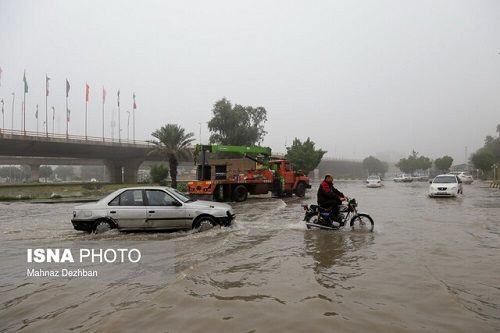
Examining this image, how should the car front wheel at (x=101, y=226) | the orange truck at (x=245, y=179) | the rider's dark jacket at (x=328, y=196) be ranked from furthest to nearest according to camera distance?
the orange truck at (x=245, y=179) → the rider's dark jacket at (x=328, y=196) → the car front wheel at (x=101, y=226)

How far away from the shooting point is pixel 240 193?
23438mm

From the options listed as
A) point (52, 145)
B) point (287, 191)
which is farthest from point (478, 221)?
point (52, 145)

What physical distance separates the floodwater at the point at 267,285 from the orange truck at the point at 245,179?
11.6m

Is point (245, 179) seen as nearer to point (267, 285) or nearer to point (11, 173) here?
point (267, 285)

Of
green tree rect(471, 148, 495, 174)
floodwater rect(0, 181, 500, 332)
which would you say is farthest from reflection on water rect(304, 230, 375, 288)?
green tree rect(471, 148, 495, 174)

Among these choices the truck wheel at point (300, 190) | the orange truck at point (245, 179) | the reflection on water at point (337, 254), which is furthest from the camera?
the truck wheel at point (300, 190)

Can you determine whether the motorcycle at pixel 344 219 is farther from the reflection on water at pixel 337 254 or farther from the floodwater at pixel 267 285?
the floodwater at pixel 267 285

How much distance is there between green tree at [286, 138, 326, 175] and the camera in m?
63.9

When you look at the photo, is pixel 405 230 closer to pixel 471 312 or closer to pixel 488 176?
pixel 471 312

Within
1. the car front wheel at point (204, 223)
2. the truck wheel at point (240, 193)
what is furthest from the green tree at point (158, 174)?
the car front wheel at point (204, 223)

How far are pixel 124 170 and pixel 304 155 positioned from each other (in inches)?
1140

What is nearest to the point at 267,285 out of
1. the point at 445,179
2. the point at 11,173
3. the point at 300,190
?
the point at 300,190

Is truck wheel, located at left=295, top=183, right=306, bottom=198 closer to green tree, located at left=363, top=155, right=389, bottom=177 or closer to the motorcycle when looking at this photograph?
the motorcycle

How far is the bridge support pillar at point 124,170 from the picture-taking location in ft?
200
